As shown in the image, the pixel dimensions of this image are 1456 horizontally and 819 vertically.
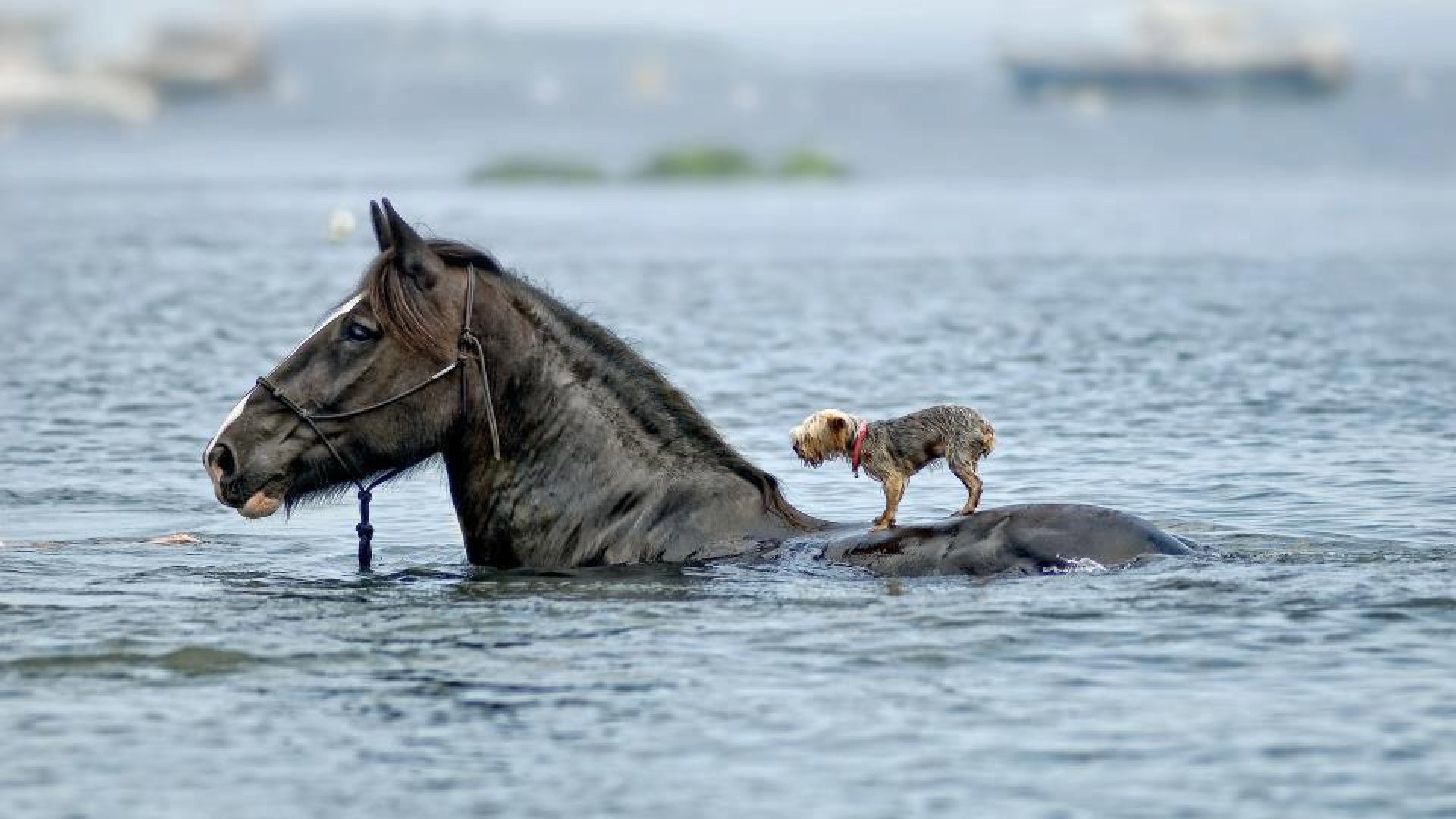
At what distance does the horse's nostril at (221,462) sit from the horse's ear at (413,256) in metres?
1.31

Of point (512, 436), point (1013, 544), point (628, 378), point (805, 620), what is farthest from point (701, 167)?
point (805, 620)

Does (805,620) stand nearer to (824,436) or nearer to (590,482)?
(824,436)

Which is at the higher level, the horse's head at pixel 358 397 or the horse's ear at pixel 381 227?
the horse's ear at pixel 381 227

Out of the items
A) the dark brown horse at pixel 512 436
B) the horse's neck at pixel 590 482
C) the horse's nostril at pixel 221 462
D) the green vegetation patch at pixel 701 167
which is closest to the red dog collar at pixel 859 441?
the dark brown horse at pixel 512 436

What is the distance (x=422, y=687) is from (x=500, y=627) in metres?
1.13

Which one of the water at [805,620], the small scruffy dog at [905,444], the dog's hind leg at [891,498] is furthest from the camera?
the small scruffy dog at [905,444]

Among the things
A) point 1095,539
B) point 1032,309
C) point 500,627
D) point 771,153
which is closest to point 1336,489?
point 1095,539

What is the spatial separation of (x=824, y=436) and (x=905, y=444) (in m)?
0.48

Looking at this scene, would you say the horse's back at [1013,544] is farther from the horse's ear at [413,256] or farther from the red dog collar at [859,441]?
the horse's ear at [413,256]

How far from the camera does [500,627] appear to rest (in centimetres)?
1215

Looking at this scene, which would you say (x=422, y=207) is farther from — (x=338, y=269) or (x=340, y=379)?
(x=340, y=379)

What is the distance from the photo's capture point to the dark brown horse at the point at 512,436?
12.9 meters

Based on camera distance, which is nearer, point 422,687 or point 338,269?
point 422,687

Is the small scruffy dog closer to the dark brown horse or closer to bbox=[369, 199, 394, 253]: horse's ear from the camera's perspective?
the dark brown horse
